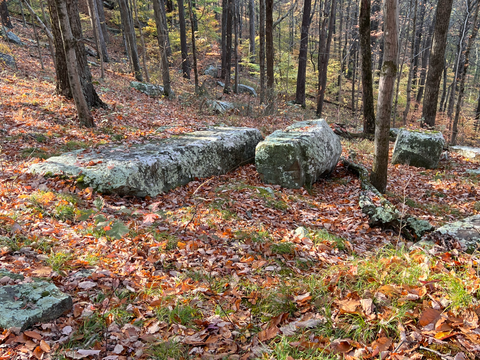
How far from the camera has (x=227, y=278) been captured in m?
3.40

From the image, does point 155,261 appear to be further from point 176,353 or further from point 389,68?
point 389,68

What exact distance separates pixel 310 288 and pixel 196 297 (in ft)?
3.99

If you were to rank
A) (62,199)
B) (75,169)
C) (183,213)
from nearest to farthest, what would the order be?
(62,199) → (183,213) → (75,169)

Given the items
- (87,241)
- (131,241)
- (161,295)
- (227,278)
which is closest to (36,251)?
(87,241)

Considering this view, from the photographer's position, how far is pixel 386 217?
209 inches

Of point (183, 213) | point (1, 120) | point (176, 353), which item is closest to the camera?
point (176, 353)

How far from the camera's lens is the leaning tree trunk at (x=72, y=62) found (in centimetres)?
706

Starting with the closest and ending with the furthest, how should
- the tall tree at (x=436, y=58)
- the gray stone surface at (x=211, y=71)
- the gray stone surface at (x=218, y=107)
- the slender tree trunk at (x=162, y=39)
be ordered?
the tall tree at (x=436, y=58)
the slender tree trunk at (x=162, y=39)
the gray stone surface at (x=218, y=107)
the gray stone surface at (x=211, y=71)

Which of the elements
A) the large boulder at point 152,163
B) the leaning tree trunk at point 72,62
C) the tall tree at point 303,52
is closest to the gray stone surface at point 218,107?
the large boulder at point 152,163

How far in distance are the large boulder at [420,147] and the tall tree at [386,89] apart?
11.0ft

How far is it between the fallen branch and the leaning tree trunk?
7.78 m

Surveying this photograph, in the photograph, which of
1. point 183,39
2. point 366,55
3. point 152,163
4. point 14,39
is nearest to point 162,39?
point 183,39

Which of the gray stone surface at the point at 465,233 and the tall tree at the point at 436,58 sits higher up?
the tall tree at the point at 436,58

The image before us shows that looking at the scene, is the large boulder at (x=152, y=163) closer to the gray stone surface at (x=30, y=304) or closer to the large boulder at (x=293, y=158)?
the large boulder at (x=293, y=158)
